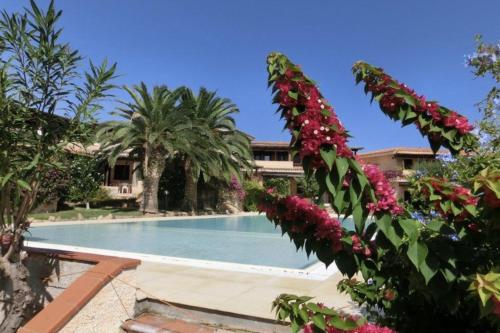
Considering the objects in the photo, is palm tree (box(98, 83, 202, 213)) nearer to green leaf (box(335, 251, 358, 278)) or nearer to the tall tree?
the tall tree

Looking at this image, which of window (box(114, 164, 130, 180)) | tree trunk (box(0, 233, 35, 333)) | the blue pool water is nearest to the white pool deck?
tree trunk (box(0, 233, 35, 333))

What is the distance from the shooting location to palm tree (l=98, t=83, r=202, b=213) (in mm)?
25016

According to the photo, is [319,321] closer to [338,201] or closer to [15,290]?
[338,201]

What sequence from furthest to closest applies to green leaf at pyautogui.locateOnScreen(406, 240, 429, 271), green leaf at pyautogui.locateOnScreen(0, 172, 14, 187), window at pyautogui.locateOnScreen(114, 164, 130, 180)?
window at pyautogui.locateOnScreen(114, 164, 130, 180) < green leaf at pyautogui.locateOnScreen(0, 172, 14, 187) < green leaf at pyautogui.locateOnScreen(406, 240, 429, 271)

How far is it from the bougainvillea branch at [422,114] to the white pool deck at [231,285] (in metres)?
3.19

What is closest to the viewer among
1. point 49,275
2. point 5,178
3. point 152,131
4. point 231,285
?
point 5,178

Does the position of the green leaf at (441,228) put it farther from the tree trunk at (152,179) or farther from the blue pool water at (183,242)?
the tree trunk at (152,179)

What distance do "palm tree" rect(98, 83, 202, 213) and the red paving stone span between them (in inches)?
768

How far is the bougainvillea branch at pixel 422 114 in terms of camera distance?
2070 millimetres

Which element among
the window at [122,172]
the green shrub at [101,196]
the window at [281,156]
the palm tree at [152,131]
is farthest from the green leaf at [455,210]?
the window at [281,156]

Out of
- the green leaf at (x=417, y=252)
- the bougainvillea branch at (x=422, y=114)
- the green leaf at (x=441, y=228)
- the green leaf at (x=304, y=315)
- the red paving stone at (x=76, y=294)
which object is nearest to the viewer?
the green leaf at (x=417, y=252)

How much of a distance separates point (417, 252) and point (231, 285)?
5.30 metres

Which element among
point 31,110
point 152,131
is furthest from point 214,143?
point 31,110

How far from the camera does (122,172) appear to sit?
137 ft
